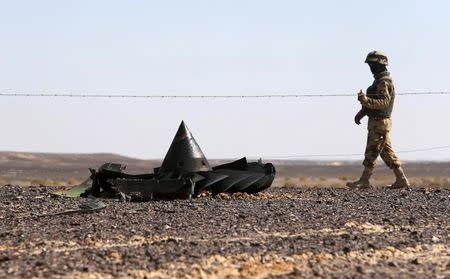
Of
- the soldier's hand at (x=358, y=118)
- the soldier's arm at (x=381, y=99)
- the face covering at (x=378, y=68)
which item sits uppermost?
the face covering at (x=378, y=68)

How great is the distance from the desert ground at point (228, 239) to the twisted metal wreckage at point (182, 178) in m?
0.31

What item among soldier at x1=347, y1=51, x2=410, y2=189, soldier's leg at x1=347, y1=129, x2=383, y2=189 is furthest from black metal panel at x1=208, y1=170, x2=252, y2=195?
soldier's leg at x1=347, y1=129, x2=383, y2=189

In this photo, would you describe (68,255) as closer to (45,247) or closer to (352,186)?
(45,247)

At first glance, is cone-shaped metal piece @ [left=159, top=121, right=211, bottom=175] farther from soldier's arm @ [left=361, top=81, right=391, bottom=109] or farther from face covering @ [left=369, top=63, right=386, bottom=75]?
face covering @ [left=369, top=63, right=386, bottom=75]

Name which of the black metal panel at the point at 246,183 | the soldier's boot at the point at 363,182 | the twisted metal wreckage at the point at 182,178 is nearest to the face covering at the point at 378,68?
the soldier's boot at the point at 363,182

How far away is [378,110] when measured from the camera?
57.1ft

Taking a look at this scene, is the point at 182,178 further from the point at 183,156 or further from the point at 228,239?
the point at 228,239

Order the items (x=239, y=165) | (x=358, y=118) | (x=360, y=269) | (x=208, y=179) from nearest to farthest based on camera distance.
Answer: (x=360, y=269) < (x=208, y=179) < (x=239, y=165) < (x=358, y=118)

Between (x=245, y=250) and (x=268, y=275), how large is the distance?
3.30ft

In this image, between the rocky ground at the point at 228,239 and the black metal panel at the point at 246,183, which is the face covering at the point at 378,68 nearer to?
the black metal panel at the point at 246,183

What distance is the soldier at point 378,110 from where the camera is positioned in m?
17.3

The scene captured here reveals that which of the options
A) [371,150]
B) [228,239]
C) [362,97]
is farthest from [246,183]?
[228,239]

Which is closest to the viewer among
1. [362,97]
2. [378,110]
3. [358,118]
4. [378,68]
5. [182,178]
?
[182,178]

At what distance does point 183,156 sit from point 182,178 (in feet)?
3.54
